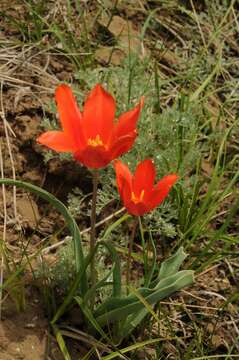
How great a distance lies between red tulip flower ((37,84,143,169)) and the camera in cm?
175

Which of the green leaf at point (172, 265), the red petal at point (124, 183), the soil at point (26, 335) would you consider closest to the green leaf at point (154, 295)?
the green leaf at point (172, 265)

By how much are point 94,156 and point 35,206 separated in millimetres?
826

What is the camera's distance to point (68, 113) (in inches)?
73.7

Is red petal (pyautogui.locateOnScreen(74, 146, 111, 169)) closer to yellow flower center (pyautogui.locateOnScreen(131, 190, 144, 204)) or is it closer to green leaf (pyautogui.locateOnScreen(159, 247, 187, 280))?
yellow flower center (pyautogui.locateOnScreen(131, 190, 144, 204))

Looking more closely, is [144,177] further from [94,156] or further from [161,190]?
[94,156]

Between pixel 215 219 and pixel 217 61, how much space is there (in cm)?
82

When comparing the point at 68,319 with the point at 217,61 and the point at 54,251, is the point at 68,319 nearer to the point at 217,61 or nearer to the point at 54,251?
the point at 54,251

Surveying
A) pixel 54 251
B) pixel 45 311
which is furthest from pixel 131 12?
pixel 45 311

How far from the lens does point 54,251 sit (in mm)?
2412

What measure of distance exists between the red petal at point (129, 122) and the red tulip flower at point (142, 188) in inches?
4.7

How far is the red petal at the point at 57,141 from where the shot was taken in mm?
1786

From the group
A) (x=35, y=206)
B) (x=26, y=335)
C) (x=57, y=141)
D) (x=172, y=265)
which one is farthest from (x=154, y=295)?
(x=35, y=206)

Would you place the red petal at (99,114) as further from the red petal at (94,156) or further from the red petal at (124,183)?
the red petal at (94,156)

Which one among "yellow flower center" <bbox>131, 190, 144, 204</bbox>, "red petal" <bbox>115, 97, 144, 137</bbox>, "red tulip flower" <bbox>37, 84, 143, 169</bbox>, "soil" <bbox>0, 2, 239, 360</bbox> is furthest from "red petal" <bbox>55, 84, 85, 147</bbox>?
"soil" <bbox>0, 2, 239, 360</bbox>
